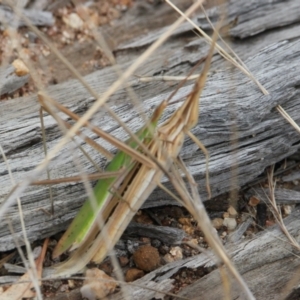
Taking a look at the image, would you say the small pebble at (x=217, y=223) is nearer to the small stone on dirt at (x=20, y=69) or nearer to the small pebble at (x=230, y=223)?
the small pebble at (x=230, y=223)

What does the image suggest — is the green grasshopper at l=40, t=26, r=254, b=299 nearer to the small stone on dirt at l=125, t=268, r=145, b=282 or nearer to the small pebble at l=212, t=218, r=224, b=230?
the small stone on dirt at l=125, t=268, r=145, b=282

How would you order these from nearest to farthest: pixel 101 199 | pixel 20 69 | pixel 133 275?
1. pixel 101 199
2. pixel 133 275
3. pixel 20 69

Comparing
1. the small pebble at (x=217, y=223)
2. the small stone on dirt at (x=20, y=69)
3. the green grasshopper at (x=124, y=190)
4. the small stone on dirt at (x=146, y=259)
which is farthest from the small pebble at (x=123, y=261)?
the small stone on dirt at (x=20, y=69)

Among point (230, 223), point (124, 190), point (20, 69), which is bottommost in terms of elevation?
point (230, 223)

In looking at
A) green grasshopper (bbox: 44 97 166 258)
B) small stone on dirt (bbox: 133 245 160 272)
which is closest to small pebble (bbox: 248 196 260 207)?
small stone on dirt (bbox: 133 245 160 272)

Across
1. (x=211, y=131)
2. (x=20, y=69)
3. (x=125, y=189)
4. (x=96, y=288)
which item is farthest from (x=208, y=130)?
(x=20, y=69)

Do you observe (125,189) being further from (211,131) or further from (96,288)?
(211,131)

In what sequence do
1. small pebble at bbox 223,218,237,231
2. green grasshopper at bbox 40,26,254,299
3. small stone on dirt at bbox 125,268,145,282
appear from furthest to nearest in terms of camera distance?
small pebble at bbox 223,218,237,231 < small stone on dirt at bbox 125,268,145,282 < green grasshopper at bbox 40,26,254,299
